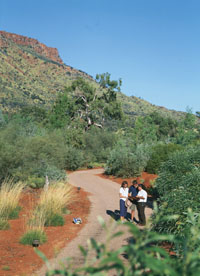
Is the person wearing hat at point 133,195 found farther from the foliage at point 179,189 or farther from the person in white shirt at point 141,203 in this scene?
the foliage at point 179,189

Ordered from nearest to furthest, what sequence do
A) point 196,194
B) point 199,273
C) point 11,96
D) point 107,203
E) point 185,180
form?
point 199,273, point 196,194, point 185,180, point 107,203, point 11,96

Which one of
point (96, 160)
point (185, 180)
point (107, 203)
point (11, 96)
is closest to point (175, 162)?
point (185, 180)

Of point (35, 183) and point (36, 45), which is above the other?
point (36, 45)

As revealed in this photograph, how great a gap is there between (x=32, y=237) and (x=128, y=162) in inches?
607

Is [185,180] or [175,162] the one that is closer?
[185,180]

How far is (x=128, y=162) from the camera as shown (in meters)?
22.8

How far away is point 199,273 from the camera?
133 centimetres

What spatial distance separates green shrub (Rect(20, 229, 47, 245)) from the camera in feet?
25.7

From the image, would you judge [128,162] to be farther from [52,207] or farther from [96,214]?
[52,207]

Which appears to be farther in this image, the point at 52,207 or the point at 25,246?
the point at 52,207

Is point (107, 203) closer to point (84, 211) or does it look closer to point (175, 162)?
point (84, 211)

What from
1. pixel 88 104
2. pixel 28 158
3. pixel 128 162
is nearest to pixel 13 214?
pixel 28 158

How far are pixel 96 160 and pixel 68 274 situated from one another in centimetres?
3627

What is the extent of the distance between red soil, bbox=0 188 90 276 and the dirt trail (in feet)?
0.74
